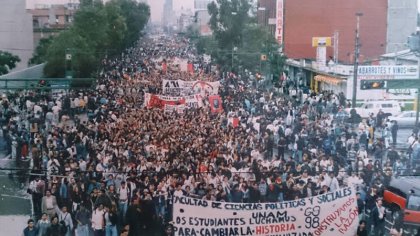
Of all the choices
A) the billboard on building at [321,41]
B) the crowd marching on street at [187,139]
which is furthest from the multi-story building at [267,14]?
the crowd marching on street at [187,139]

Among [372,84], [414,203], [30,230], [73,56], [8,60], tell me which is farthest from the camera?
[8,60]

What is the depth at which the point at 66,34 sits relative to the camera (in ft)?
15.1

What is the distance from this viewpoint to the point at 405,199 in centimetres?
415

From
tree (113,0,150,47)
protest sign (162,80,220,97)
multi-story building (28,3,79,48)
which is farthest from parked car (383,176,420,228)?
multi-story building (28,3,79,48)

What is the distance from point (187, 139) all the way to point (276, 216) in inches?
42.6

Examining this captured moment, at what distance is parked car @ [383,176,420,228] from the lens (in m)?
4.06

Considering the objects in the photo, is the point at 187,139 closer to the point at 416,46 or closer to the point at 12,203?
the point at 12,203

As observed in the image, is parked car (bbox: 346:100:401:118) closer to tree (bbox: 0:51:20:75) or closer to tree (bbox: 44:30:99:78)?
tree (bbox: 44:30:99:78)

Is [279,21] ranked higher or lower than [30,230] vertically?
higher

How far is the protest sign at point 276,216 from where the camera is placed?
148 inches

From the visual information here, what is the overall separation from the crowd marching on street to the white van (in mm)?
58

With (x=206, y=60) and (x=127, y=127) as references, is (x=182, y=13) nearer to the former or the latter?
(x=206, y=60)

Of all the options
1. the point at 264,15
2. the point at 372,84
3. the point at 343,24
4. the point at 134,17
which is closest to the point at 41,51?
the point at 134,17

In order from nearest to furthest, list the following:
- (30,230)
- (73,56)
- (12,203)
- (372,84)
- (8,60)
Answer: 1. (30,230)
2. (12,203)
3. (73,56)
4. (372,84)
5. (8,60)
